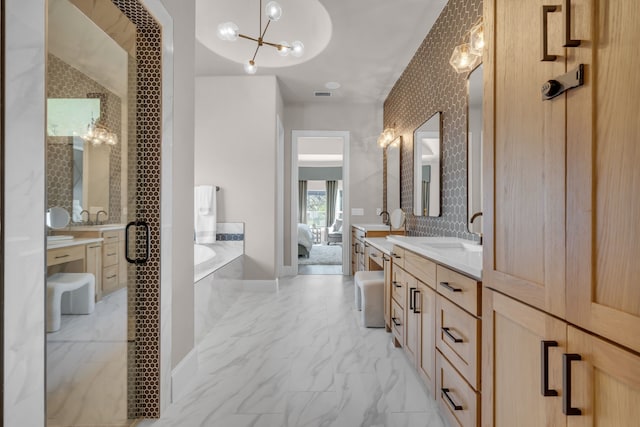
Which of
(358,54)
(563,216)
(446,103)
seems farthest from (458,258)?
(358,54)

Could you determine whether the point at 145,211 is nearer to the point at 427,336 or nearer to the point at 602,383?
the point at 427,336

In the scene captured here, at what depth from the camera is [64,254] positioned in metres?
1.19

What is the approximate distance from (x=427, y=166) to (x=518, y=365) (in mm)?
2596

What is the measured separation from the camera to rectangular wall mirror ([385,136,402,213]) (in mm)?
4469

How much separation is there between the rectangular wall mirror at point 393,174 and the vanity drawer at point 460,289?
2.98 metres

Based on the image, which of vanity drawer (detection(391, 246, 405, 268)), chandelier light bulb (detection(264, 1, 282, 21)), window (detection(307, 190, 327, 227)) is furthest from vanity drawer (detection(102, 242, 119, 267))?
window (detection(307, 190, 327, 227))

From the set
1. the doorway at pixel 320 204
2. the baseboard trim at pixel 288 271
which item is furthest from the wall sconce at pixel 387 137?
the baseboard trim at pixel 288 271

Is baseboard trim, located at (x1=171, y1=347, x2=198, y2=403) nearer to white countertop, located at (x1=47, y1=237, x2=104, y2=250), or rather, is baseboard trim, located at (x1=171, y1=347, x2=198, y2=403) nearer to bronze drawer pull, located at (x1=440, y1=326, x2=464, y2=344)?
white countertop, located at (x1=47, y1=237, x2=104, y2=250)

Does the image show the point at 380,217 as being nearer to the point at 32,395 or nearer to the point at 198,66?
the point at 198,66

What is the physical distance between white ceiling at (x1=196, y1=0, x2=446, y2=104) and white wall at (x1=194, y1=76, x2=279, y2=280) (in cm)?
26

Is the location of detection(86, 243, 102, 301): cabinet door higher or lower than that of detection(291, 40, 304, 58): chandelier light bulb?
lower

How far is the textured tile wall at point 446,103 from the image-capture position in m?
2.51

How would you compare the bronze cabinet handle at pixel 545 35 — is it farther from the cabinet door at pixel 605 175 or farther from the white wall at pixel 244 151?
the white wall at pixel 244 151

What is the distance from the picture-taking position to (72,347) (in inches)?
50.8
